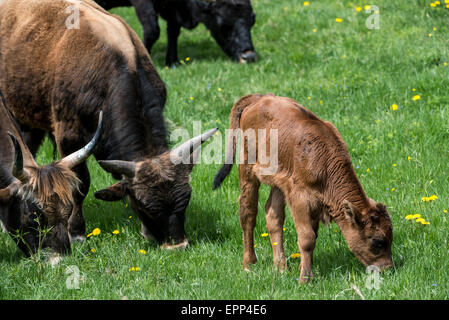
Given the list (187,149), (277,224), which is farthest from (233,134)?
(277,224)

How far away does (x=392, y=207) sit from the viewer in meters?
6.93

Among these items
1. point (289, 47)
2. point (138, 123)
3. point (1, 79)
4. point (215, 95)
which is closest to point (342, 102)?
point (215, 95)

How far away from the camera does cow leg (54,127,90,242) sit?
7359 millimetres

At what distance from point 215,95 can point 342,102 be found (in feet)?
6.86

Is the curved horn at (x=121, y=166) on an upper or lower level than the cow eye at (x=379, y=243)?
upper

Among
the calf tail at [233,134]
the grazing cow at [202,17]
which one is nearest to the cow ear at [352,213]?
the calf tail at [233,134]

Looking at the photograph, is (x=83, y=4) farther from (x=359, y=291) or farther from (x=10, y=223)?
(x=359, y=291)

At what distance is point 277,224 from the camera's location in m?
6.16

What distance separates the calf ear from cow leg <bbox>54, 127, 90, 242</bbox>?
737 millimetres

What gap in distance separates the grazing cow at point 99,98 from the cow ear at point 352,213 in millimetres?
1785

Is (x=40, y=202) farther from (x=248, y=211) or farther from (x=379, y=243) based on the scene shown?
(x=379, y=243)

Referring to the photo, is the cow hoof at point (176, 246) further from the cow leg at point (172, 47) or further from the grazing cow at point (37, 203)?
the cow leg at point (172, 47)

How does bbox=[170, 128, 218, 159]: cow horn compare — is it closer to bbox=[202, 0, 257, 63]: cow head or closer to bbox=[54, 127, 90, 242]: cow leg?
bbox=[54, 127, 90, 242]: cow leg

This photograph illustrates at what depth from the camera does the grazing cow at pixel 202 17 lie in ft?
42.8
